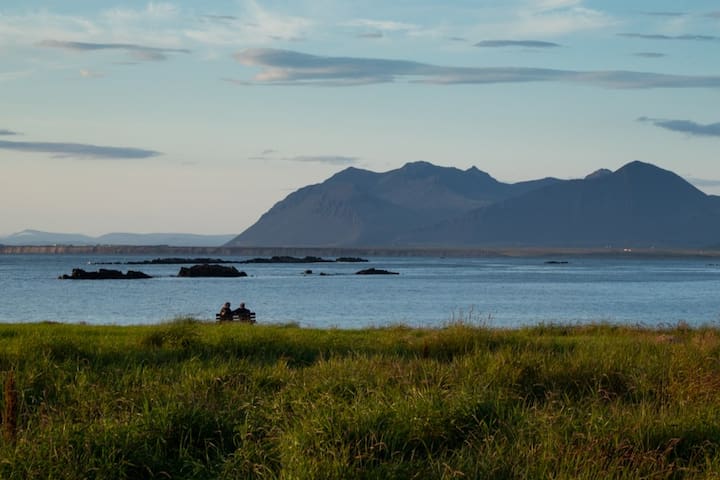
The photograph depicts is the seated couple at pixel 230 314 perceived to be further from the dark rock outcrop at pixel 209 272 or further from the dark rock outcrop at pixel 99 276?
the dark rock outcrop at pixel 209 272

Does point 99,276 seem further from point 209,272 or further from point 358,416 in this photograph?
point 358,416

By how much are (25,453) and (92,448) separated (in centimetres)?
77

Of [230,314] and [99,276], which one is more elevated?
[230,314]

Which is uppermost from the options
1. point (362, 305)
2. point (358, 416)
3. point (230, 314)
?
point (358, 416)

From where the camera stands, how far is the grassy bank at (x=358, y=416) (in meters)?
12.8

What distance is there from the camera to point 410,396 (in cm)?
1528

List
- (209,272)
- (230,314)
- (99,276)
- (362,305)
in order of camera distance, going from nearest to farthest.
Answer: (230,314)
(362,305)
(99,276)
(209,272)

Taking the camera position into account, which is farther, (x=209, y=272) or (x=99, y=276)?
(x=209, y=272)

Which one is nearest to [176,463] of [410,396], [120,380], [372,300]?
[410,396]

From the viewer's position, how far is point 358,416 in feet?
45.3

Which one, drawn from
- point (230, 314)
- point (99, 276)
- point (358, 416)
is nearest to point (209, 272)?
point (99, 276)

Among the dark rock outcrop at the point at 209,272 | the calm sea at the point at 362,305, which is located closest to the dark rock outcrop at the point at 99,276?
the dark rock outcrop at the point at 209,272

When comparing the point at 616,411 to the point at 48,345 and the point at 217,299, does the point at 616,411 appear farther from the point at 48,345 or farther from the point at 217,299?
the point at 217,299

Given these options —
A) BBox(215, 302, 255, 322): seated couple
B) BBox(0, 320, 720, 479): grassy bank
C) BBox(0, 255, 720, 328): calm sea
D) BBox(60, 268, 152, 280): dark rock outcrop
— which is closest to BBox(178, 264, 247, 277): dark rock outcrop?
BBox(60, 268, 152, 280): dark rock outcrop
